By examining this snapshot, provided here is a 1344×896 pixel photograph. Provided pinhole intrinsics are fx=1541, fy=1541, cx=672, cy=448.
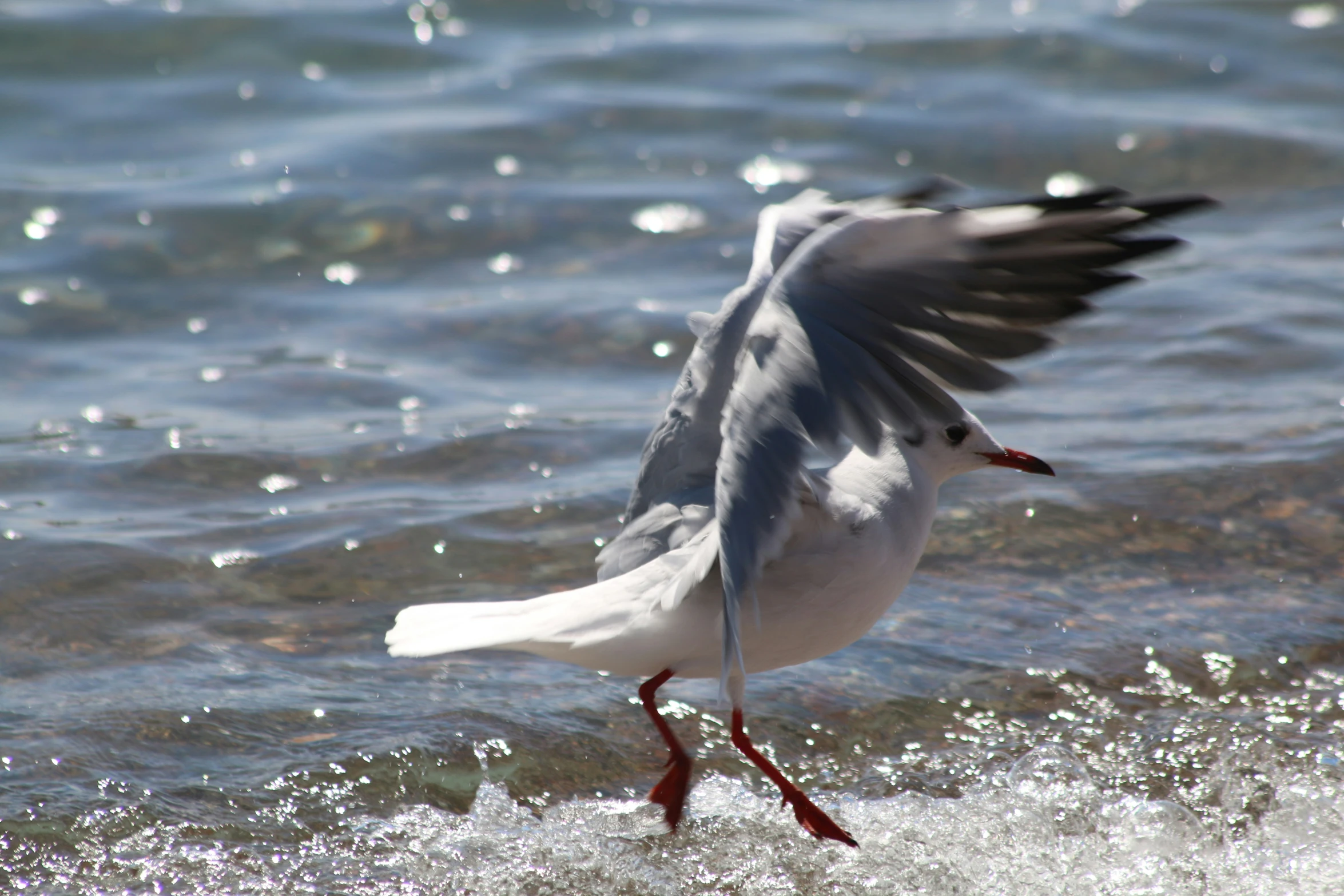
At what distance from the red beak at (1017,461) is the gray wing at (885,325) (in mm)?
865

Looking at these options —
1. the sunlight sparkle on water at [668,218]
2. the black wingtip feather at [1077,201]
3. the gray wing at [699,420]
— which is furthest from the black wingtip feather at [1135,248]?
the sunlight sparkle on water at [668,218]

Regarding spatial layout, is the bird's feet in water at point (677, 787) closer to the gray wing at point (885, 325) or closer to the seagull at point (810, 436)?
the seagull at point (810, 436)

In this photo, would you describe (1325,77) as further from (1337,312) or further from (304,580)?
(304,580)

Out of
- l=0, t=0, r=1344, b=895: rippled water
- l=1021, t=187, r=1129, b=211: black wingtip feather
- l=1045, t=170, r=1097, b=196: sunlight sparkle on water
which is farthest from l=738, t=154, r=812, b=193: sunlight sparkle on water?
l=1021, t=187, r=1129, b=211: black wingtip feather

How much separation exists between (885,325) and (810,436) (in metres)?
0.34

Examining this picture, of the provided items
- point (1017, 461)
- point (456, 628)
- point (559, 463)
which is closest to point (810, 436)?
point (456, 628)

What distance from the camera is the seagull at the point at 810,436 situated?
3.28m

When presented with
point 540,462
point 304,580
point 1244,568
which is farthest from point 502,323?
point 1244,568

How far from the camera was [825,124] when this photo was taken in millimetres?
11172

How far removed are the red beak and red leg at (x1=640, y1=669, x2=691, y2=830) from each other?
1.10 metres

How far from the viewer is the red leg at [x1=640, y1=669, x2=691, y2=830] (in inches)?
150

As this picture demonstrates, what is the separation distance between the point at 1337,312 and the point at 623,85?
5.80 meters

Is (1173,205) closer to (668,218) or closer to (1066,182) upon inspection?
(668,218)

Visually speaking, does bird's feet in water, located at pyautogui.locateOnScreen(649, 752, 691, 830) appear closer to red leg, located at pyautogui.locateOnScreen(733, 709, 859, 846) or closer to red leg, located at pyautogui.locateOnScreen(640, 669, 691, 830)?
red leg, located at pyautogui.locateOnScreen(640, 669, 691, 830)
